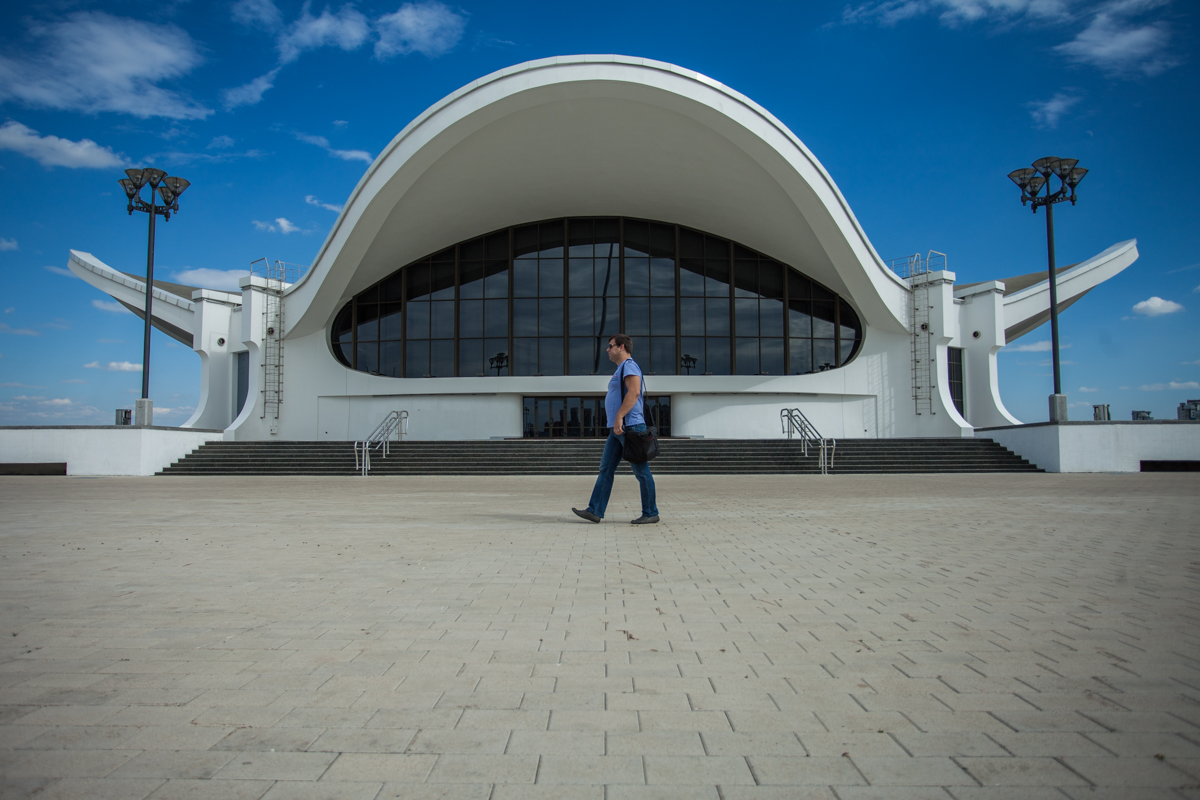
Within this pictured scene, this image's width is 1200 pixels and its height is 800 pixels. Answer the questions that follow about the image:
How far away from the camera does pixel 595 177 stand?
87.8ft

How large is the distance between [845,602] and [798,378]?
25584mm

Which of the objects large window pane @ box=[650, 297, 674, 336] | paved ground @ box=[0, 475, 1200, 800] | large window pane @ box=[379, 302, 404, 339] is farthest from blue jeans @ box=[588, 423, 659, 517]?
large window pane @ box=[379, 302, 404, 339]

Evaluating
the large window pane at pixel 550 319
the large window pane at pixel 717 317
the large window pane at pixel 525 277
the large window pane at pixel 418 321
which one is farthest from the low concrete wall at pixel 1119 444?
the large window pane at pixel 418 321

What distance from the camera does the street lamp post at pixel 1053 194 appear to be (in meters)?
18.5

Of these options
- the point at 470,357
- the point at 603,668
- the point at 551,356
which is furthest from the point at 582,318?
the point at 603,668

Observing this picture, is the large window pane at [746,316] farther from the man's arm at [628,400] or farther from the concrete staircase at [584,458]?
the man's arm at [628,400]

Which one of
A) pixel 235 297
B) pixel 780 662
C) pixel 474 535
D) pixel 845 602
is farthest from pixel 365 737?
pixel 235 297

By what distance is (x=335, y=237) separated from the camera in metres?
26.0

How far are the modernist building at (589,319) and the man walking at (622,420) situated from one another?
20.4 metres

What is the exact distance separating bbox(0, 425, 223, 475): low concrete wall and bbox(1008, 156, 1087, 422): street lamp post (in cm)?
2455

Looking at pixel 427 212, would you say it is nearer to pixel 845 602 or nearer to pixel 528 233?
pixel 528 233

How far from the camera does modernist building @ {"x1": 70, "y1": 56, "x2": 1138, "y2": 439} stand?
27.0 metres

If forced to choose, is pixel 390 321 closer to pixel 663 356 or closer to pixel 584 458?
pixel 663 356

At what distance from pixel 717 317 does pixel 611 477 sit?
890 inches
